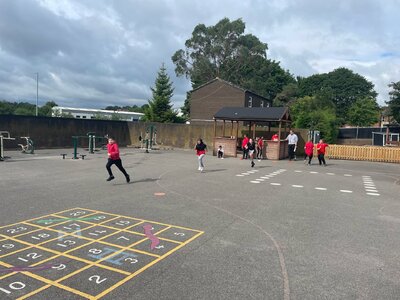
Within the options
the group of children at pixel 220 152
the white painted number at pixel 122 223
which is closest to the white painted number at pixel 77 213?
the white painted number at pixel 122 223

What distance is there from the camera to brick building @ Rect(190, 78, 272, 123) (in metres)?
49.0

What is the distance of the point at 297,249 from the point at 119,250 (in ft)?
10.0

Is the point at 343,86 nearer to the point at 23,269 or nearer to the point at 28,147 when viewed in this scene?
the point at 28,147

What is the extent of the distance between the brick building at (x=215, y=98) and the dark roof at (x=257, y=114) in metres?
22.2

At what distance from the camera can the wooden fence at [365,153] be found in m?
25.9

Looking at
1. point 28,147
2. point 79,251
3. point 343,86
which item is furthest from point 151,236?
point 343,86

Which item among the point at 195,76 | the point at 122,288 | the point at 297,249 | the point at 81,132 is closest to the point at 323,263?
the point at 297,249

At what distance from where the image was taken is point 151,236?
6.54m

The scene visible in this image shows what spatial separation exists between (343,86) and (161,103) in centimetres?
6963

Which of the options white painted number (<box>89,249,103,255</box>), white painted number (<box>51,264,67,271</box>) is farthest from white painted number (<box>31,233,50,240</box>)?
white painted number (<box>51,264,67,271</box>)

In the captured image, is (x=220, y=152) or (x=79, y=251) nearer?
(x=79, y=251)

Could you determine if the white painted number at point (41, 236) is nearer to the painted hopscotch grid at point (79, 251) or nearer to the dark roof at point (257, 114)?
the painted hopscotch grid at point (79, 251)

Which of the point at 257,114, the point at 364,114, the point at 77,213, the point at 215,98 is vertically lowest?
the point at 77,213

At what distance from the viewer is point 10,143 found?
25.8 meters
